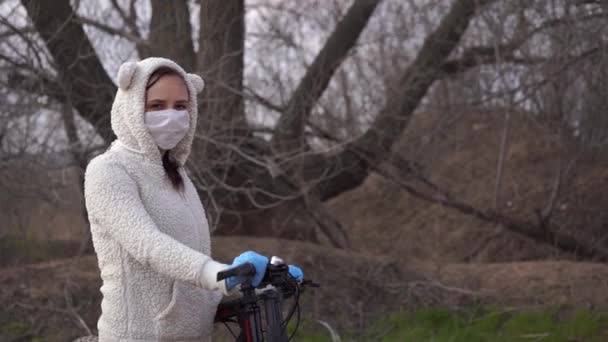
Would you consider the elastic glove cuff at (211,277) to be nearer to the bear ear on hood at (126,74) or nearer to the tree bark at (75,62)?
the bear ear on hood at (126,74)

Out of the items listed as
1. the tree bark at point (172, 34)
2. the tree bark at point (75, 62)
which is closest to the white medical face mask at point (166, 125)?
the tree bark at point (75, 62)

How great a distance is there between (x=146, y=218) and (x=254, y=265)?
44 cm

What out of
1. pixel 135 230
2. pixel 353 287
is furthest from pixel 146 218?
pixel 353 287

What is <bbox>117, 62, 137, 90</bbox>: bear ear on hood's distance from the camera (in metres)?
3.49

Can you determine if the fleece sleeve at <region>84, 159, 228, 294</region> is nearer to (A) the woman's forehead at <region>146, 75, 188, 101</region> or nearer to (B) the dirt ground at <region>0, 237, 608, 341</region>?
(A) the woman's forehead at <region>146, 75, 188, 101</region>

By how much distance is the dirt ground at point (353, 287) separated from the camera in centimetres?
860

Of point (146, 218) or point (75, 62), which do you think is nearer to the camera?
point (146, 218)

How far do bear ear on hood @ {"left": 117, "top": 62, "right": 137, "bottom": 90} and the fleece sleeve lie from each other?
0.29 metres

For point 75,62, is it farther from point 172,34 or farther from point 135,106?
point 135,106

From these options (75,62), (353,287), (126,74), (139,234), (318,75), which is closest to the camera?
(139,234)

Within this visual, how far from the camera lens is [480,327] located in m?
8.30

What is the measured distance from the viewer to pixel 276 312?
11.2 ft

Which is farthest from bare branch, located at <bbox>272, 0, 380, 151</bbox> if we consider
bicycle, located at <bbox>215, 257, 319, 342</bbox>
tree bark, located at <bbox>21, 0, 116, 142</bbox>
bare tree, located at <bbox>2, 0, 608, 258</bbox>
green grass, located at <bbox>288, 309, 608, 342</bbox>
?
bicycle, located at <bbox>215, 257, 319, 342</bbox>

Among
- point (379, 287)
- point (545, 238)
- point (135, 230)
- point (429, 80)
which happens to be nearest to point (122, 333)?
point (135, 230)
